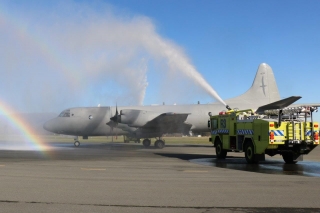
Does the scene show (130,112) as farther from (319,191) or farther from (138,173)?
(319,191)

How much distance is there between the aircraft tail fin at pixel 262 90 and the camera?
40250 mm

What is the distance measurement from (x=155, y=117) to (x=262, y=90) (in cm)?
1309

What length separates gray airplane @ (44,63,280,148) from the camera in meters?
36.1

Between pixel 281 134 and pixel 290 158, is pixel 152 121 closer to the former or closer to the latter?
pixel 290 158

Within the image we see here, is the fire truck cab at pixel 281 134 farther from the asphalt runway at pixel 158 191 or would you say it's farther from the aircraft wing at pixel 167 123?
the aircraft wing at pixel 167 123

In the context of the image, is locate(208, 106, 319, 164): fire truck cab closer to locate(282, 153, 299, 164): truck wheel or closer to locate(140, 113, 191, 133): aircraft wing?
locate(282, 153, 299, 164): truck wheel

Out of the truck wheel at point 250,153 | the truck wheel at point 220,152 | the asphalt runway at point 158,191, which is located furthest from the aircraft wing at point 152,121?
the asphalt runway at point 158,191

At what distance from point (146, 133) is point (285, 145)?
2042 cm

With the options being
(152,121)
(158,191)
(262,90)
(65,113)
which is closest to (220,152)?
(158,191)

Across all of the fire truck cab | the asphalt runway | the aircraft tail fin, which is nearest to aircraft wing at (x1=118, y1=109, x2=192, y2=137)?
the aircraft tail fin

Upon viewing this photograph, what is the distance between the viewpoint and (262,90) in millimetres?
40844

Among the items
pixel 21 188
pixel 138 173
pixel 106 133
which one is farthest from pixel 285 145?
pixel 106 133

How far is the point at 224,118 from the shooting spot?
21.7 metres

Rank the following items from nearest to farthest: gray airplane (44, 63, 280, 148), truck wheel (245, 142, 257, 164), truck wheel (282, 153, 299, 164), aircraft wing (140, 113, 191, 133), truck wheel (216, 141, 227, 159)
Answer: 1. truck wheel (245, 142, 257, 164)
2. truck wheel (282, 153, 299, 164)
3. truck wheel (216, 141, 227, 159)
4. aircraft wing (140, 113, 191, 133)
5. gray airplane (44, 63, 280, 148)
